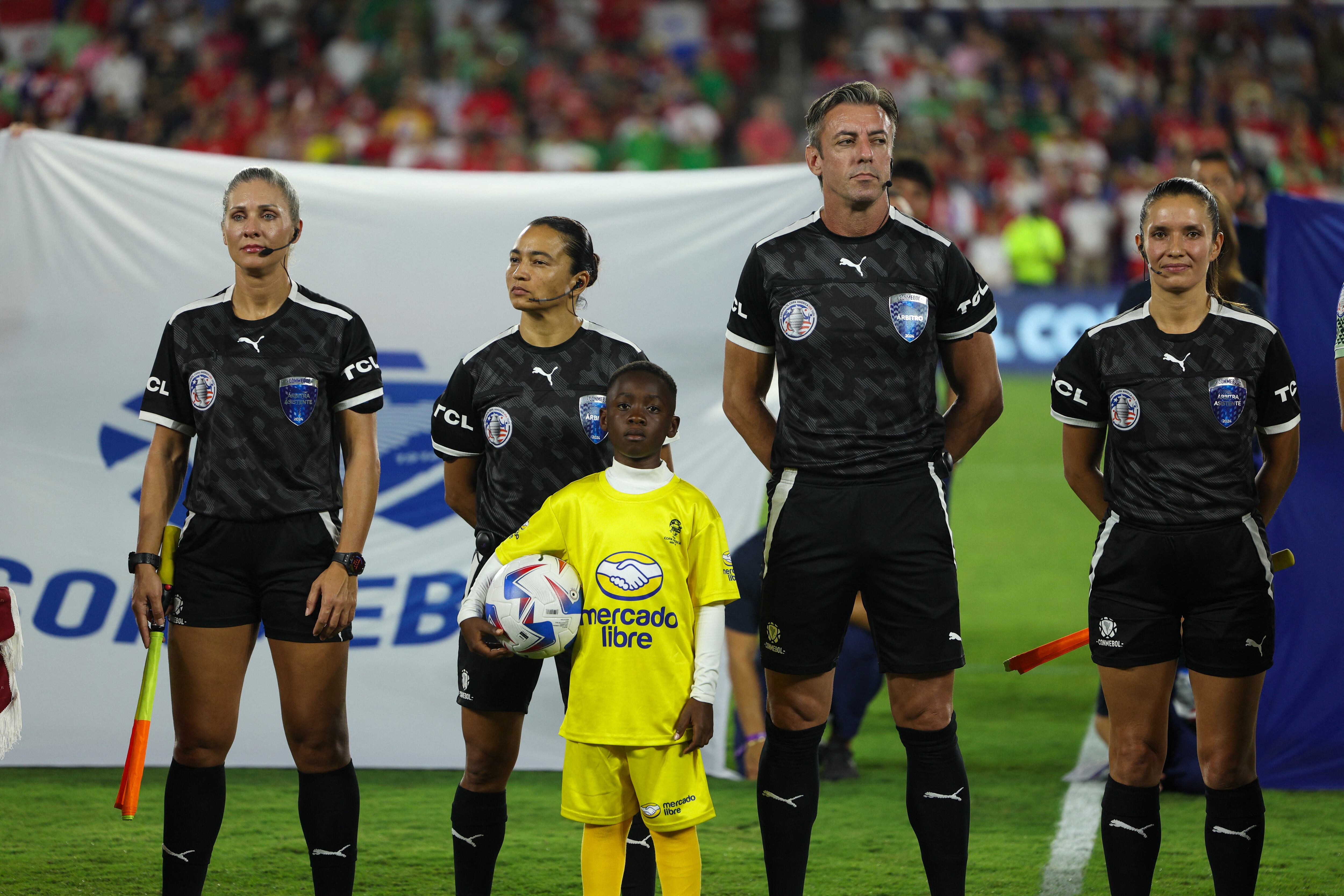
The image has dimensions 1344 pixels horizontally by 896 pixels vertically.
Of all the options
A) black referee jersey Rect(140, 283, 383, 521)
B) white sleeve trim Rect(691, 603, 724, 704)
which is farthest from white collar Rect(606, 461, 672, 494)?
black referee jersey Rect(140, 283, 383, 521)

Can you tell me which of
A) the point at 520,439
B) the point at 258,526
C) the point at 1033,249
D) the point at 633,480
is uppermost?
the point at 1033,249

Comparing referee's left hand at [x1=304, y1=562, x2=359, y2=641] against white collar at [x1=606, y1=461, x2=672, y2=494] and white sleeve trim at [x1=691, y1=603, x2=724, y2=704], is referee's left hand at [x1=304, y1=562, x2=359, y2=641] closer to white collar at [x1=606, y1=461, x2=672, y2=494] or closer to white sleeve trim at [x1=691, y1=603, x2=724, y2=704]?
white collar at [x1=606, y1=461, x2=672, y2=494]

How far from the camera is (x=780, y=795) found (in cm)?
372

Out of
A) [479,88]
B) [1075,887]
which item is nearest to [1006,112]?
[479,88]

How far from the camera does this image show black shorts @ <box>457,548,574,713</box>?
12.3ft

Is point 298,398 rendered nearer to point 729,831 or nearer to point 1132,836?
point 729,831

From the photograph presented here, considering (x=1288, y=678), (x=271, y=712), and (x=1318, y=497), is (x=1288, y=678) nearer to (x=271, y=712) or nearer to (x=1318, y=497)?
A: (x=1318, y=497)

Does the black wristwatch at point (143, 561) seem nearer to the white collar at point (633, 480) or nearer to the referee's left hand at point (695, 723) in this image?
the white collar at point (633, 480)

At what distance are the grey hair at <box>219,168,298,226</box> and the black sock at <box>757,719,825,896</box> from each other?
5.88 feet

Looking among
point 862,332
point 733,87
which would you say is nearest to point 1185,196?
point 862,332

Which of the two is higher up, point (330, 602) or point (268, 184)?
point (268, 184)

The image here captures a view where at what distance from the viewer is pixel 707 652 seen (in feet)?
11.6

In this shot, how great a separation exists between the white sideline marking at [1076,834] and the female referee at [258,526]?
6.89 ft

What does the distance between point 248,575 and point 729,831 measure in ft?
6.53
